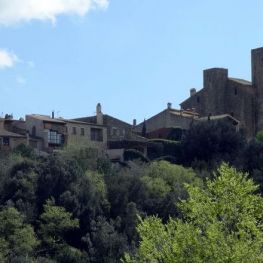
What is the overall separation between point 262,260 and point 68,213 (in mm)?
37811

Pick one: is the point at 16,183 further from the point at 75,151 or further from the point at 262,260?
the point at 262,260

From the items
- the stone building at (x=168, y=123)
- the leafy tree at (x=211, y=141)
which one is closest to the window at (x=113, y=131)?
the stone building at (x=168, y=123)

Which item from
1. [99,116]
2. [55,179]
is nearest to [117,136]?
[99,116]

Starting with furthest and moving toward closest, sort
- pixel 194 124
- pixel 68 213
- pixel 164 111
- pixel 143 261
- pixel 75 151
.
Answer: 1. pixel 164 111
2. pixel 194 124
3. pixel 75 151
4. pixel 68 213
5. pixel 143 261

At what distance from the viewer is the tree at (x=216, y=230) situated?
25.5m

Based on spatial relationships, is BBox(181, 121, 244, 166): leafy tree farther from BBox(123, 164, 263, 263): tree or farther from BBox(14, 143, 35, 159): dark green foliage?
BBox(123, 164, 263, 263): tree

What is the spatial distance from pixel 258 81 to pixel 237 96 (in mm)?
2203

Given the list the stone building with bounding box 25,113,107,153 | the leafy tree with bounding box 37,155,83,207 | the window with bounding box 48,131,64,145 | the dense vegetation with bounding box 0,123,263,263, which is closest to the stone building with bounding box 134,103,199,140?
the stone building with bounding box 25,113,107,153

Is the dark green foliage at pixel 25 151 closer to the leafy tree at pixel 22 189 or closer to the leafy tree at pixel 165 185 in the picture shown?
the leafy tree at pixel 22 189

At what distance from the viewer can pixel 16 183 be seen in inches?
2562

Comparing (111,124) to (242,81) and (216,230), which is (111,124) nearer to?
(242,81)

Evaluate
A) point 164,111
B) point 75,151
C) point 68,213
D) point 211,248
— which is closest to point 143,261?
point 211,248

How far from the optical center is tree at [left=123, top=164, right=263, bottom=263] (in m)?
25.5

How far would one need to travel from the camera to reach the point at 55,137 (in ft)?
268
